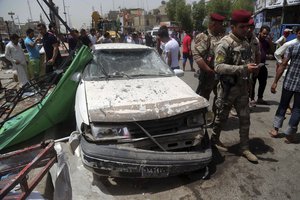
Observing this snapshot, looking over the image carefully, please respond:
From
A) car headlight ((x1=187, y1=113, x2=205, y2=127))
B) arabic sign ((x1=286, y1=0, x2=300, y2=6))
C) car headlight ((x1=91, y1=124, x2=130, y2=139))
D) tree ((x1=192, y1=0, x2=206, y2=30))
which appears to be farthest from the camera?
tree ((x1=192, y1=0, x2=206, y2=30))

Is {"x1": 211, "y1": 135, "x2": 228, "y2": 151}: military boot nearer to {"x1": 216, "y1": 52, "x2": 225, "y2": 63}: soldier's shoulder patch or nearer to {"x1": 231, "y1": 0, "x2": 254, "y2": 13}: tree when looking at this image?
{"x1": 216, "y1": 52, "x2": 225, "y2": 63}: soldier's shoulder patch

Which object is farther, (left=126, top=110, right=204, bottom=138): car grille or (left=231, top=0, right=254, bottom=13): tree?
(left=231, top=0, right=254, bottom=13): tree

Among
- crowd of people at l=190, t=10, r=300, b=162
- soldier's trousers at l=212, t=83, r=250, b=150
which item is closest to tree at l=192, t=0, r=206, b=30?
crowd of people at l=190, t=10, r=300, b=162

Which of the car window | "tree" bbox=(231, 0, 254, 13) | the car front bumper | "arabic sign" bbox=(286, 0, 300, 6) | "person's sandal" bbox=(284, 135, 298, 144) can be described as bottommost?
"person's sandal" bbox=(284, 135, 298, 144)

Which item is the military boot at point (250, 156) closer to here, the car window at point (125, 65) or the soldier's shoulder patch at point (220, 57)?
the soldier's shoulder patch at point (220, 57)

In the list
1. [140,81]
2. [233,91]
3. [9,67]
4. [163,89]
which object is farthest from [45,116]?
[9,67]

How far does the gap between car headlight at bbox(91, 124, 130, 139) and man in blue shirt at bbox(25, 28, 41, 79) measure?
6759 mm

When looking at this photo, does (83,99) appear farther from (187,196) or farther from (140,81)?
(187,196)

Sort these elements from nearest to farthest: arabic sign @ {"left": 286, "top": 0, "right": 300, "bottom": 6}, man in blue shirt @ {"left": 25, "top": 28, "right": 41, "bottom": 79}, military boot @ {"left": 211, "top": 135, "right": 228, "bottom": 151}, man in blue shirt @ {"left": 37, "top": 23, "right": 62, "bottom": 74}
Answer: military boot @ {"left": 211, "top": 135, "right": 228, "bottom": 151} < man in blue shirt @ {"left": 37, "top": 23, "right": 62, "bottom": 74} < man in blue shirt @ {"left": 25, "top": 28, "right": 41, "bottom": 79} < arabic sign @ {"left": 286, "top": 0, "right": 300, "bottom": 6}

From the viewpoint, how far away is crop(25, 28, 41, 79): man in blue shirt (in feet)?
28.8

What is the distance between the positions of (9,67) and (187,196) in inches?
550

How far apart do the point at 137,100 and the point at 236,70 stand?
133 centimetres

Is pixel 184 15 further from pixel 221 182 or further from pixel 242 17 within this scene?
pixel 221 182

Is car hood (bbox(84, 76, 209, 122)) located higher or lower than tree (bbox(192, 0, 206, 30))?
lower
